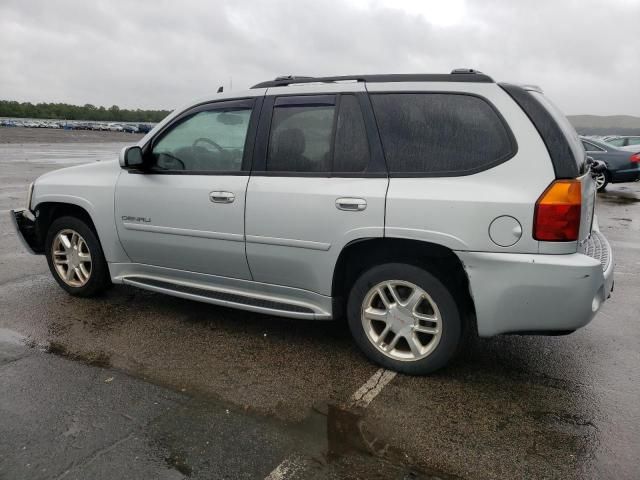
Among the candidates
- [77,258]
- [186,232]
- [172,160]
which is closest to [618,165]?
[172,160]

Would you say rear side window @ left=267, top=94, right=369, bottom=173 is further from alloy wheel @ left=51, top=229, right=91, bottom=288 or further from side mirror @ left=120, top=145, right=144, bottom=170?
alloy wheel @ left=51, top=229, right=91, bottom=288

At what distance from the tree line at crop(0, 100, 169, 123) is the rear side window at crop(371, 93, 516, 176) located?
420 ft

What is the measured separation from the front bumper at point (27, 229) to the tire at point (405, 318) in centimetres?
333

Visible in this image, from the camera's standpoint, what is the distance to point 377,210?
3.28m

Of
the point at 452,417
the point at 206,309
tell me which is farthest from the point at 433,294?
the point at 206,309

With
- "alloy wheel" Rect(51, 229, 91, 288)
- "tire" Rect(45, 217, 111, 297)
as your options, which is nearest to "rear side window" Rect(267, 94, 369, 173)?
"tire" Rect(45, 217, 111, 297)

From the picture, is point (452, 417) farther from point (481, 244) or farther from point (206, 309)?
point (206, 309)

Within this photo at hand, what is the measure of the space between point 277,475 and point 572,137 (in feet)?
8.64

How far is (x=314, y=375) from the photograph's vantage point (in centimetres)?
349

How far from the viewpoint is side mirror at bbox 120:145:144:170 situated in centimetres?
411

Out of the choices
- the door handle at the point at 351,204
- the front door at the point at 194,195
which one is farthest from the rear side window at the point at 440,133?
the front door at the point at 194,195

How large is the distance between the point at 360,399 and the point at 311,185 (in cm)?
139

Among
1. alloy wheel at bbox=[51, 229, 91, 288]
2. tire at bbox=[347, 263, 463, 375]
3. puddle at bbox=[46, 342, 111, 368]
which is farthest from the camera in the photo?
alloy wheel at bbox=[51, 229, 91, 288]

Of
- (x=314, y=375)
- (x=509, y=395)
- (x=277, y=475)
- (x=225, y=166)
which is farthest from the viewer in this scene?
(x=225, y=166)
